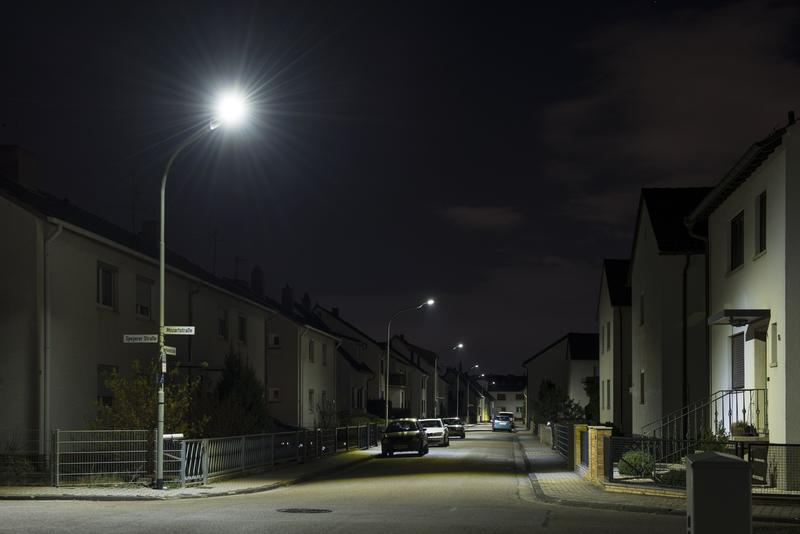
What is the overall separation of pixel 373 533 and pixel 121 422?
10718mm

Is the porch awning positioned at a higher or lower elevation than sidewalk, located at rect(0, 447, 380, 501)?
higher

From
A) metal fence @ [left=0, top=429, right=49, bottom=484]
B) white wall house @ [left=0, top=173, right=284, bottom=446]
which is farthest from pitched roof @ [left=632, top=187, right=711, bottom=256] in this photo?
metal fence @ [left=0, top=429, right=49, bottom=484]

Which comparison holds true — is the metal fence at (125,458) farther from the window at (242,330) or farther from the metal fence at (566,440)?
the window at (242,330)

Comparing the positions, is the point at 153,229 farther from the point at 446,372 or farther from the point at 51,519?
the point at 446,372

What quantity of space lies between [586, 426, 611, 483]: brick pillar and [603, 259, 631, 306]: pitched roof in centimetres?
2097

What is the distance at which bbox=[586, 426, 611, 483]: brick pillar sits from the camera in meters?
21.4

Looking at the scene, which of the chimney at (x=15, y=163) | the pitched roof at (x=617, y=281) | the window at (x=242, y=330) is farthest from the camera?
the pitched roof at (x=617, y=281)

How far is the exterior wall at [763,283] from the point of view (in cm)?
1928

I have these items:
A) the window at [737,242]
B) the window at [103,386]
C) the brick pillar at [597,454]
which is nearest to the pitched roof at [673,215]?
the window at [737,242]

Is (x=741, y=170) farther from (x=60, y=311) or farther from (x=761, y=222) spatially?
(x=60, y=311)

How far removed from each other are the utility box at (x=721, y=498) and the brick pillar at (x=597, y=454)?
1246cm

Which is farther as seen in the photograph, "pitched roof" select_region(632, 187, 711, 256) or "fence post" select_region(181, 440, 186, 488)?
"pitched roof" select_region(632, 187, 711, 256)

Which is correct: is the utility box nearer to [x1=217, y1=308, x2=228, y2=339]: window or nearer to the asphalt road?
the asphalt road

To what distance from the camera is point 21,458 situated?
21.5 m
